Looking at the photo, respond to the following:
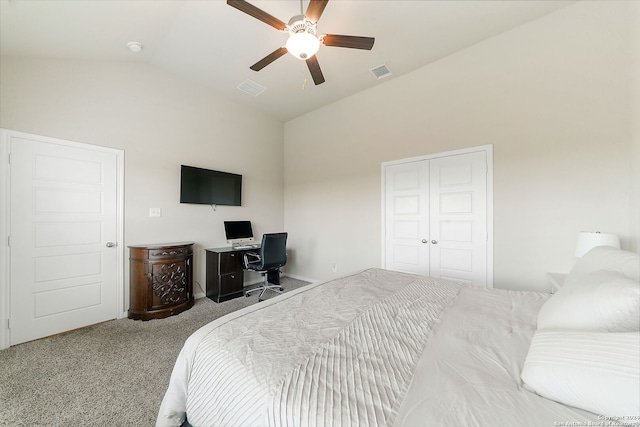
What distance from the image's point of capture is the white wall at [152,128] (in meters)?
2.41

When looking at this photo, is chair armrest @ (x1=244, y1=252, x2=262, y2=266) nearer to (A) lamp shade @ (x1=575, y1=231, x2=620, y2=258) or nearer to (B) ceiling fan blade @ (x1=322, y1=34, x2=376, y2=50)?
(B) ceiling fan blade @ (x1=322, y1=34, x2=376, y2=50)

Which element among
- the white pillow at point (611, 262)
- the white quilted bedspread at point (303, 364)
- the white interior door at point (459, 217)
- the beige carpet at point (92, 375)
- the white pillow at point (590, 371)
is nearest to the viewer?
the white pillow at point (590, 371)

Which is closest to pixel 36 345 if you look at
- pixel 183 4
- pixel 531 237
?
pixel 183 4

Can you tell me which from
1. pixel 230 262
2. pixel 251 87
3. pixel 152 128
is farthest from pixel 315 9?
pixel 230 262

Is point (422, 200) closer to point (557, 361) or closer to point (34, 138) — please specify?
point (557, 361)

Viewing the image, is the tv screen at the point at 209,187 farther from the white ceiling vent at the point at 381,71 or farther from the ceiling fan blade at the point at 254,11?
the white ceiling vent at the point at 381,71

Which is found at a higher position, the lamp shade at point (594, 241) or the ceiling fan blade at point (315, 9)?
the ceiling fan blade at point (315, 9)

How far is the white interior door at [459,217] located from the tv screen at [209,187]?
3.17m

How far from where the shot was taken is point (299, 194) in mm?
4711

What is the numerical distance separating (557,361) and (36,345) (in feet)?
12.8

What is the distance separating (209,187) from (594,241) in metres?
4.51

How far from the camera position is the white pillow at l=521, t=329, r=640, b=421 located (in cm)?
59

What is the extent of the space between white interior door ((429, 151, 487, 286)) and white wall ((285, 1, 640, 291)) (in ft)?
0.48

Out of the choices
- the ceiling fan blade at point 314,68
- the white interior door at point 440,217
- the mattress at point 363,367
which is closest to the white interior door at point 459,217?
the white interior door at point 440,217
